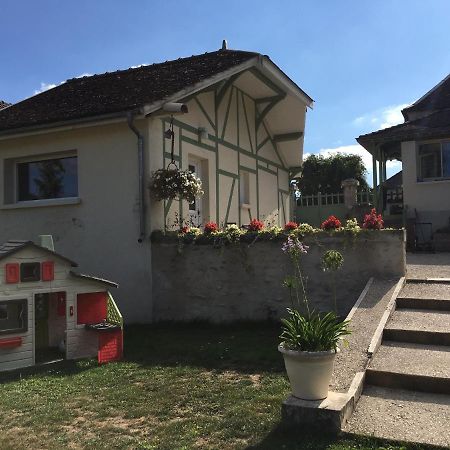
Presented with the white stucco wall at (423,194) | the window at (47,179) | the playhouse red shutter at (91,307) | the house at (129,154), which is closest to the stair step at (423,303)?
the playhouse red shutter at (91,307)

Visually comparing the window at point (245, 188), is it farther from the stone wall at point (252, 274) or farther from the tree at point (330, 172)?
the tree at point (330, 172)

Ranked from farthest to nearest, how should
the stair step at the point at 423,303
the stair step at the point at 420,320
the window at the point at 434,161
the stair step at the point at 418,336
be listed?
the window at the point at 434,161
the stair step at the point at 423,303
the stair step at the point at 420,320
the stair step at the point at 418,336

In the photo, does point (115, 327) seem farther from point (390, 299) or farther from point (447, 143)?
point (447, 143)

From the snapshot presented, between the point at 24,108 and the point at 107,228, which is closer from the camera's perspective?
the point at 107,228

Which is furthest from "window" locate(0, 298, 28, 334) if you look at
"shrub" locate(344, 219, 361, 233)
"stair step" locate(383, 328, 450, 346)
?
"shrub" locate(344, 219, 361, 233)

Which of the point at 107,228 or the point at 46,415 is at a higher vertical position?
the point at 107,228

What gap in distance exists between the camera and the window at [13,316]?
19.3 ft

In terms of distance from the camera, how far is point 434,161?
14.5 metres

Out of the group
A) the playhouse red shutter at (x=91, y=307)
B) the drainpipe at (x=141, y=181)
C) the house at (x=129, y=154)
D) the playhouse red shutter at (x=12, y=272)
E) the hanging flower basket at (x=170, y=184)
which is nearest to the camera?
the playhouse red shutter at (x=12, y=272)

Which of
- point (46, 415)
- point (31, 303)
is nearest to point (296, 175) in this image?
point (31, 303)

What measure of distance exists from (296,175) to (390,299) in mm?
11199

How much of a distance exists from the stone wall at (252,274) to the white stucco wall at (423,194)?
7860 mm

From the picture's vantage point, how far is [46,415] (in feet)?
14.3

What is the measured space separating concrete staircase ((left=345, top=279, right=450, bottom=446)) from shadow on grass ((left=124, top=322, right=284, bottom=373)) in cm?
120
